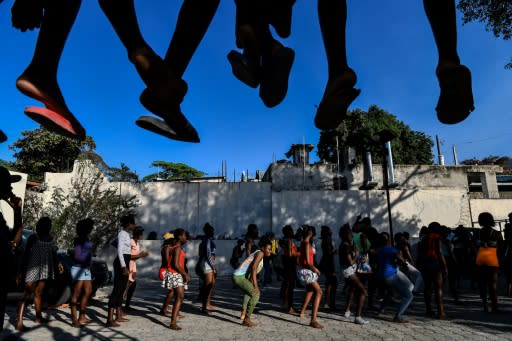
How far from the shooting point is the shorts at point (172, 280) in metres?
5.67

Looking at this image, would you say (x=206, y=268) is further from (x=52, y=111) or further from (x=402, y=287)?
(x=52, y=111)

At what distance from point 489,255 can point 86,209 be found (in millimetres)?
14054

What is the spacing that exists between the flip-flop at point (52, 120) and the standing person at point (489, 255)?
641 centimetres

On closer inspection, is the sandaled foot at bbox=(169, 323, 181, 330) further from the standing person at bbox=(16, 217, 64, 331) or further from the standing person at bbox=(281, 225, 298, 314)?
the standing person at bbox=(281, 225, 298, 314)

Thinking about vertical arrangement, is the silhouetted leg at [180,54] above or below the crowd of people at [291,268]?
above

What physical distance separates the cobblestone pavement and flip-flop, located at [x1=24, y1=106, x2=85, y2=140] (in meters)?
4.31

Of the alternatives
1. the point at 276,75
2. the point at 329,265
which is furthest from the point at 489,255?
the point at 276,75

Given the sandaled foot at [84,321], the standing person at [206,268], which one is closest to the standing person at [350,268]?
the standing person at [206,268]

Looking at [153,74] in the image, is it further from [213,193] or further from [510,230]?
[213,193]

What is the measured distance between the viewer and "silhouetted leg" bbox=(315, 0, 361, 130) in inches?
47.3

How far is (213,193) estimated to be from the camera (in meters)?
19.0

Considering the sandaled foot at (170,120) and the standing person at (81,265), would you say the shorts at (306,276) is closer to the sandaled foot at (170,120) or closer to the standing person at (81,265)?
the standing person at (81,265)

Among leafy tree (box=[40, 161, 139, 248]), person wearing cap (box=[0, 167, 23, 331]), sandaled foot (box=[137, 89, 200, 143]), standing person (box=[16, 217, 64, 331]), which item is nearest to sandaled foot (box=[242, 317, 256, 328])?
standing person (box=[16, 217, 64, 331])

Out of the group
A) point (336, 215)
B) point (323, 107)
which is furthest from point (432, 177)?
point (323, 107)
